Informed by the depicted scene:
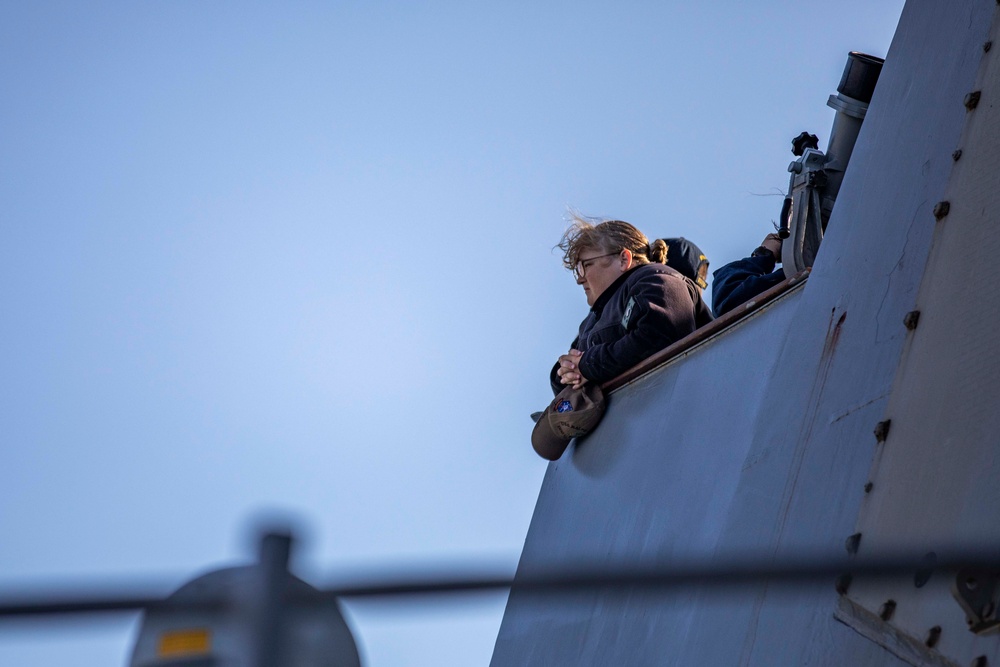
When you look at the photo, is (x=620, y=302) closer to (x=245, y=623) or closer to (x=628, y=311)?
(x=628, y=311)

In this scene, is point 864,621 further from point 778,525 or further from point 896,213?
point 896,213

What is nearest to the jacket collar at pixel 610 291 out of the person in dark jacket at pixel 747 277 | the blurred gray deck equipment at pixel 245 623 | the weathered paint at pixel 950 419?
the person in dark jacket at pixel 747 277

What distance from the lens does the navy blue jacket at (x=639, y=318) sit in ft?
17.2

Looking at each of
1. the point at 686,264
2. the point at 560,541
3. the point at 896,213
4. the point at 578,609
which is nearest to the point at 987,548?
the point at 896,213

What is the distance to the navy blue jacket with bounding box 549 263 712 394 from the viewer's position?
5.25 metres

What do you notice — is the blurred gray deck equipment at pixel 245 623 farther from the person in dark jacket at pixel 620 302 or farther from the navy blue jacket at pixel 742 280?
the person in dark jacket at pixel 620 302

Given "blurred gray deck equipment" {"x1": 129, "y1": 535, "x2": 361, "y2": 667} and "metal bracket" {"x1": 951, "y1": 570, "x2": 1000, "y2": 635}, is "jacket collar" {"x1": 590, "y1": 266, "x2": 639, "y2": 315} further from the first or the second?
"blurred gray deck equipment" {"x1": 129, "y1": 535, "x2": 361, "y2": 667}

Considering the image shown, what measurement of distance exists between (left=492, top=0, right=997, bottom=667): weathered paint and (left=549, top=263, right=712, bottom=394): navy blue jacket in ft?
0.65

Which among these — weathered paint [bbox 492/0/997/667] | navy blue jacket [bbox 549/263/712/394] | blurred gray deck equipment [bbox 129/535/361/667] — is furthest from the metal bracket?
navy blue jacket [bbox 549/263/712/394]

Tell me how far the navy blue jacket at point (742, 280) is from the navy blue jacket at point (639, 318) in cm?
23

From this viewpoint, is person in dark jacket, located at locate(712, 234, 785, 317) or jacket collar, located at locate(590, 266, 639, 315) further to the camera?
jacket collar, located at locate(590, 266, 639, 315)

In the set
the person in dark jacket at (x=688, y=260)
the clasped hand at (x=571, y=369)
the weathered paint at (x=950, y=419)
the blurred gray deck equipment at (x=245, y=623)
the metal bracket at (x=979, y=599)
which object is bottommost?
the blurred gray deck equipment at (x=245, y=623)

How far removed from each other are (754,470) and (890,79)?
1.23 metres

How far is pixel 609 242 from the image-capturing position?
5.76m
